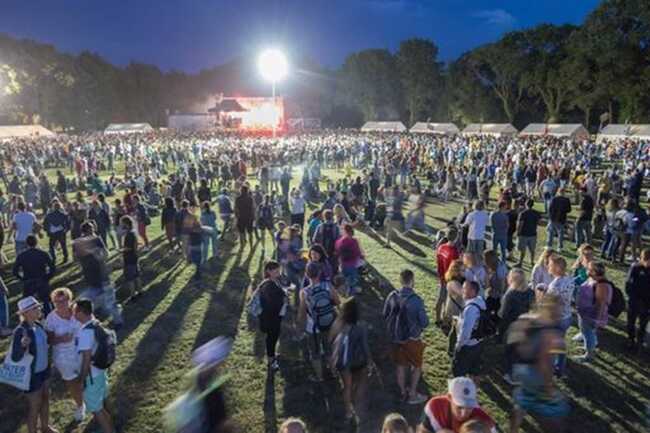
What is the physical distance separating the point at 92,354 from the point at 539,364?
→ 425cm

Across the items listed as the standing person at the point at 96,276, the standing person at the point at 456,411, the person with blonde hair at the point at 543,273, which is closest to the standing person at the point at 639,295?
the person with blonde hair at the point at 543,273

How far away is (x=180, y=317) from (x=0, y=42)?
8151 cm

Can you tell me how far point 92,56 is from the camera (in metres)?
87.8

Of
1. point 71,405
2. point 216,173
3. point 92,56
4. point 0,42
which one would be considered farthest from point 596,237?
point 92,56

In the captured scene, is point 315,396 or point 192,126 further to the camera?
point 192,126

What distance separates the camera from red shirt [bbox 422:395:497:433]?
3627mm

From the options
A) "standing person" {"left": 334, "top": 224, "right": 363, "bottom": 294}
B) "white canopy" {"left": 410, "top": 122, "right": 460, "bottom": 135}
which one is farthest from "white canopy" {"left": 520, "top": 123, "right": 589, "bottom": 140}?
"standing person" {"left": 334, "top": 224, "right": 363, "bottom": 294}

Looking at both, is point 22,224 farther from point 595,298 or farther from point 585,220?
point 585,220

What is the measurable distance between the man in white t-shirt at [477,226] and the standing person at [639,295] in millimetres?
3468

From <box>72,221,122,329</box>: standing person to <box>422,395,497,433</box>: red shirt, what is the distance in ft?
19.5

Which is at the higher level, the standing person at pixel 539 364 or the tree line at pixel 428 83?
the tree line at pixel 428 83

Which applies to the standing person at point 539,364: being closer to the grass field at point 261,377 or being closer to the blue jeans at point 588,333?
the grass field at point 261,377

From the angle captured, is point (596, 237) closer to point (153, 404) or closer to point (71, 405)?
point (153, 404)

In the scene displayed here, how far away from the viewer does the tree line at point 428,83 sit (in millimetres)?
52469
